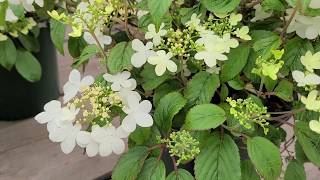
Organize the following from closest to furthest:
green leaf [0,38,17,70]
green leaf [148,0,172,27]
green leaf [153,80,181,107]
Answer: green leaf [148,0,172,27] → green leaf [153,80,181,107] → green leaf [0,38,17,70]

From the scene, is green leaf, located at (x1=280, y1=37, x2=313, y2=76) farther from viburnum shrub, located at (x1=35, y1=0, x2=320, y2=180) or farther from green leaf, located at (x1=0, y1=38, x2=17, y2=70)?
green leaf, located at (x1=0, y1=38, x2=17, y2=70)

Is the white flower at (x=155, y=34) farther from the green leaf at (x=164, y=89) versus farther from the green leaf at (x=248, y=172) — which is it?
the green leaf at (x=248, y=172)

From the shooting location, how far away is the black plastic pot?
1146 millimetres

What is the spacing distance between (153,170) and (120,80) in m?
0.10

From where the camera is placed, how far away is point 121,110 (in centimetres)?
60

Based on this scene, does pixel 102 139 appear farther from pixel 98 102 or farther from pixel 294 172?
pixel 294 172

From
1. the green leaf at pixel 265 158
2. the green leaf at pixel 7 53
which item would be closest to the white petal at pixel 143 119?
the green leaf at pixel 265 158

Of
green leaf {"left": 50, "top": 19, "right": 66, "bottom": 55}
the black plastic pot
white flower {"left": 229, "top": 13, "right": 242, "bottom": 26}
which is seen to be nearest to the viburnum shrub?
white flower {"left": 229, "top": 13, "right": 242, "bottom": 26}

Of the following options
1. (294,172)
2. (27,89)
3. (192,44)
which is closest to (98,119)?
(192,44)

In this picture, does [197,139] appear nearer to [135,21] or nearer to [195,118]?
[195,118]

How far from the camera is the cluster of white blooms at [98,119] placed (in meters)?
0.56

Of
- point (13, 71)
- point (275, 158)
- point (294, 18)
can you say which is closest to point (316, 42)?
point (294, 18)

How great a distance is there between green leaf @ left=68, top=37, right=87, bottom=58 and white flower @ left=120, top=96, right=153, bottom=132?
0.79ft

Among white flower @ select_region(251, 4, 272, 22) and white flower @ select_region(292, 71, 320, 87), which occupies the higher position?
white flower @ select_region(251, 4, 272, 22)
